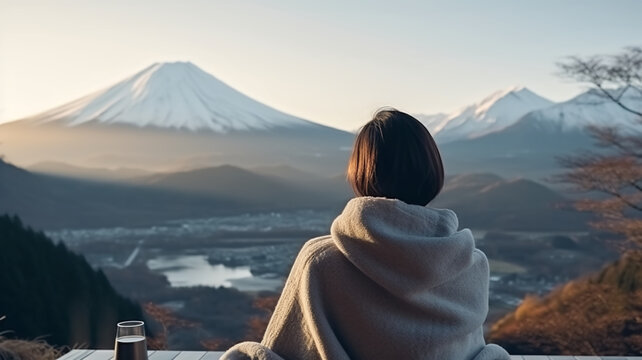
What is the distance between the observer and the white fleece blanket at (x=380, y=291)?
1.13 metres

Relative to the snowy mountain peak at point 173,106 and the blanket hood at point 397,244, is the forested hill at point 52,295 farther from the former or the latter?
the blanket hood at point 397,244

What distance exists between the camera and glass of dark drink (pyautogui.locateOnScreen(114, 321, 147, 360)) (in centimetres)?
131

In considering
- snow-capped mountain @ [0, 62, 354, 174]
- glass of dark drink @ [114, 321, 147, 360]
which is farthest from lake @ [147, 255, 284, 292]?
glass of dark drink @ [114, 321, 147, 360]

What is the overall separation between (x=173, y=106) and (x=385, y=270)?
5.32 meters

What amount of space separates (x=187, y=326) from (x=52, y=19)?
2.27 metres

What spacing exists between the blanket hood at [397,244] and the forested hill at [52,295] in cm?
426

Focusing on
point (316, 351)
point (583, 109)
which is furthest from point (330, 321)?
point (583, 109)

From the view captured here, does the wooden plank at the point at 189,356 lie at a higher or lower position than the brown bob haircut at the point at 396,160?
lower

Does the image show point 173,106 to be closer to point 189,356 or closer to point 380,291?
point 189,356

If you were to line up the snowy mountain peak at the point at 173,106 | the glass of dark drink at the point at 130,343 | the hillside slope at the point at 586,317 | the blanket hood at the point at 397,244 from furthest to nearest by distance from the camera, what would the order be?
the snowy mountain peak at the point at 173,106 < the hillside slope at the point at 586,317 < the glass of dark drink at the point at 130,343 < the blanket hood at the point at 397,244

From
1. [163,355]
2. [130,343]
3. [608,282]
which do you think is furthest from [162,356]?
[608,282]

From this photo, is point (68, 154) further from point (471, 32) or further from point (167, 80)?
point (471, 32)

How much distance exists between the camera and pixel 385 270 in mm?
1131


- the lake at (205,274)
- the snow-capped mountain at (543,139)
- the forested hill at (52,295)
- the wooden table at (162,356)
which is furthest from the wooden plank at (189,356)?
the snow-capped mountain at (543,139)
